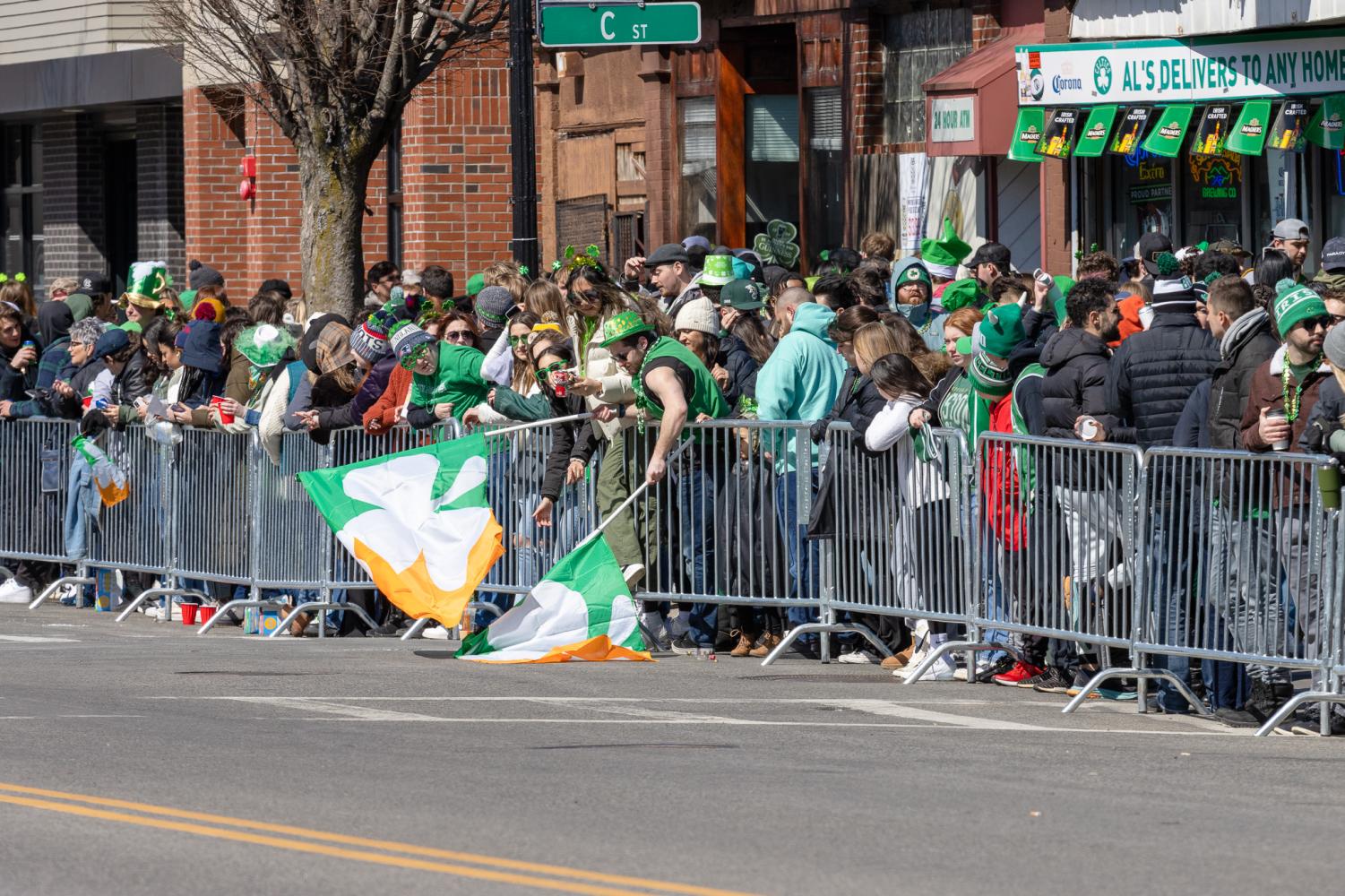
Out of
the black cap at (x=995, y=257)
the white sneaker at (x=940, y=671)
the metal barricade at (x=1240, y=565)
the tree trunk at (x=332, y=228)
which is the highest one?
the tree trunk at (x=332, y=228)

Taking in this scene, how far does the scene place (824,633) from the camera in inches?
496

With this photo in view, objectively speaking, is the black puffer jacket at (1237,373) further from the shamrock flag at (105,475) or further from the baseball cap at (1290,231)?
the shamrock flag at (105,475)

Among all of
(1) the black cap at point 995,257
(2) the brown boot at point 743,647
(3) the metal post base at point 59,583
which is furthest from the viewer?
(3) the metal post base at point 59,583

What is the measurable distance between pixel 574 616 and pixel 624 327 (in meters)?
1.48

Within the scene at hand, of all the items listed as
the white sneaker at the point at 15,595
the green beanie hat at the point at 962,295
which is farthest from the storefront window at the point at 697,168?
the green beanie hat at the point at 962,295

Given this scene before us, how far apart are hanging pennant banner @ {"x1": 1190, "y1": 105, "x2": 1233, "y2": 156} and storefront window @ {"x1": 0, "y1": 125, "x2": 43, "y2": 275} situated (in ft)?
67.9

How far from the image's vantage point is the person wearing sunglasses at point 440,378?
14031mm

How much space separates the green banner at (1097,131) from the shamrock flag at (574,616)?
914 cm

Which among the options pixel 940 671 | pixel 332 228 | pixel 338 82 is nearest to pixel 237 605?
pixel 940 671

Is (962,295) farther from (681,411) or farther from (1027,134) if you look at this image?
(1027,134)

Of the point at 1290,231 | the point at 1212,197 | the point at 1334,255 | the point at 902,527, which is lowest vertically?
the point at 902,527

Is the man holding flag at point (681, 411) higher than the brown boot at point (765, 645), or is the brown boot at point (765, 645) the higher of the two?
the man holding flag at point (681, 411)

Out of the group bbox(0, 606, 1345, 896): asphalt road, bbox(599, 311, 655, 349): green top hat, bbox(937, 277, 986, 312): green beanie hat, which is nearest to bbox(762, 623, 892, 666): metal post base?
bbox(0, 606, 1345, 896): asphalt road

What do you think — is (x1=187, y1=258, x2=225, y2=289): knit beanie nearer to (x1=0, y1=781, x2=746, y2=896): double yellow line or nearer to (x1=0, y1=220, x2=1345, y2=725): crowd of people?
(x1=0, y1=220, x2=1345, y2=725): crowd of people
